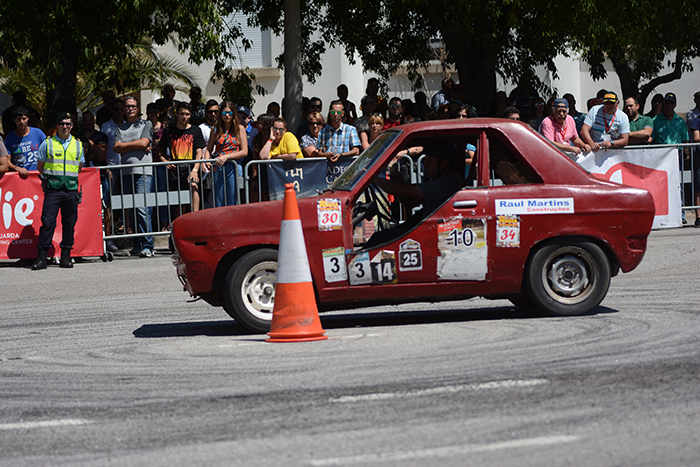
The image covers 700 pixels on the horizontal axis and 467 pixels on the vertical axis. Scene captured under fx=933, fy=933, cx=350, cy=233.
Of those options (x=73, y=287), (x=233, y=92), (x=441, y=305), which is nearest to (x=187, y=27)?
(x=233, y=92)

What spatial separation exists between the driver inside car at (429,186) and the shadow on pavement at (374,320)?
0.81 m

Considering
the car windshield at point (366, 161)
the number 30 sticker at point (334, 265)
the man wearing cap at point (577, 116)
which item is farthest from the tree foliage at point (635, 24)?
the number 30 sticker at point (334, 265)

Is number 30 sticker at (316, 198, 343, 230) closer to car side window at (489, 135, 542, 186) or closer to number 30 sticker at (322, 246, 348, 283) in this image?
number 30 sticker at (322, 246, 348, 283)

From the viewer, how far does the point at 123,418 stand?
5.09 meters

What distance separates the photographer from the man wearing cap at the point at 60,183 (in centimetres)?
1265

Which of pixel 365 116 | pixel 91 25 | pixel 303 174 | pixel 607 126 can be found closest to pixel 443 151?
pixel 303 174

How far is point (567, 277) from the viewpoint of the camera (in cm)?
774

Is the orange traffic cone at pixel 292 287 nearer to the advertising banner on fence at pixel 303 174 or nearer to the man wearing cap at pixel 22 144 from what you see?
the advertising banner on fence at pixel 303 174

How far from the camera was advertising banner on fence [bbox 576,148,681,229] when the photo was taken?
1397 centimetres

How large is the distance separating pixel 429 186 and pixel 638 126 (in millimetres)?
8713

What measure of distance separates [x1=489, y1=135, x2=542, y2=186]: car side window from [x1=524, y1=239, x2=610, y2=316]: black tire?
0.58m

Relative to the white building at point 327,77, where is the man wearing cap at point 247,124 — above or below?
below

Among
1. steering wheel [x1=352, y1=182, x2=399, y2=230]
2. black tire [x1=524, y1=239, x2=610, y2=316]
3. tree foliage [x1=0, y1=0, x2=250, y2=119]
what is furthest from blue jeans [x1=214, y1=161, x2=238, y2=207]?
black tire [x1=524, y1=239, x2=610, y2=316]

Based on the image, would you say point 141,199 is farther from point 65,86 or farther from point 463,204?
point 463,204
